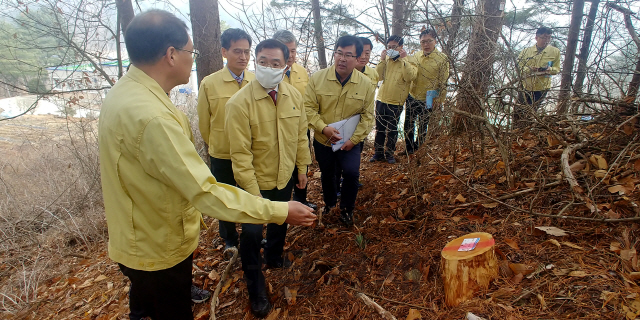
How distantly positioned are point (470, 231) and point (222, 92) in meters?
2.67

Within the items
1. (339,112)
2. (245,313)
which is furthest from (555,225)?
(245,313)

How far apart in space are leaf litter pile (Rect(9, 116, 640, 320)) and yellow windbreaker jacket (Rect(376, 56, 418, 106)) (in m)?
1.72

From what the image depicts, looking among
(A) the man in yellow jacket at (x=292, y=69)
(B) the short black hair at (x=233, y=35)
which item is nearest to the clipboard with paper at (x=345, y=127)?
(A) the man in yellow jacket at (x=292, y=69)

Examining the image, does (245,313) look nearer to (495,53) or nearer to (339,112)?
(339,112)

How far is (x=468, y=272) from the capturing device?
2.23 m

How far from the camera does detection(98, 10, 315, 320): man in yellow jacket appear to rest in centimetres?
151

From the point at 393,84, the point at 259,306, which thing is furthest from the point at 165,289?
the point at 393,84

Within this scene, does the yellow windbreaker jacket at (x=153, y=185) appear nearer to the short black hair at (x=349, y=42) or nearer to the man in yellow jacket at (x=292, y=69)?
the short black hair at (x=349, y=42)

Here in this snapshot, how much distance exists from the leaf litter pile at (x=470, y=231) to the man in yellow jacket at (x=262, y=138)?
1.69ft

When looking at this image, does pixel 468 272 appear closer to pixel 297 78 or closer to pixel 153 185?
pixel 153 185

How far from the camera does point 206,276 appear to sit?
11.1 ft

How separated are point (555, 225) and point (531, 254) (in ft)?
1.38

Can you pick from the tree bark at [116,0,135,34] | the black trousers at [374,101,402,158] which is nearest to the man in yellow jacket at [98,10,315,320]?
the black trousers at [374,101,402,158]

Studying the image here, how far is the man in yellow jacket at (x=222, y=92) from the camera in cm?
326
